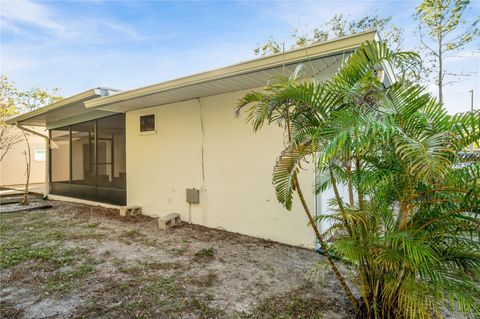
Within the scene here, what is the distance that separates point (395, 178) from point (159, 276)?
264cm

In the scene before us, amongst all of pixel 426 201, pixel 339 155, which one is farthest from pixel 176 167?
pixel 426 201

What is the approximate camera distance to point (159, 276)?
116 inches

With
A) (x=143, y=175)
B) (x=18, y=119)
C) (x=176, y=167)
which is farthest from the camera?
Answer: (x=18, y=119)

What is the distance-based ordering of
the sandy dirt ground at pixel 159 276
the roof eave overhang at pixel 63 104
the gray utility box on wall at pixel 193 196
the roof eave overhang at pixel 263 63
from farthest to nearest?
the roof eave overhang at pixel 63 104
the gray utility box on wall at pixel 193 196
the roof eave overhang at pixel 263 63
the sandy dirt ground at pixel 159 276

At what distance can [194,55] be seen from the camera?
8.70 m

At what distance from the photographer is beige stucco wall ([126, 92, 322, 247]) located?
4.17 metres

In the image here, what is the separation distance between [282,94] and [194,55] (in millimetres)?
7686

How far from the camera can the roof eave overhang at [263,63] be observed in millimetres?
2625

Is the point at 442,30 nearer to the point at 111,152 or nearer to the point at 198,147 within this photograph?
the point at 198,147

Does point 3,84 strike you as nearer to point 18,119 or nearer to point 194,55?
point 18,119

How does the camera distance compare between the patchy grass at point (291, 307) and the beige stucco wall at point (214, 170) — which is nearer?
the patchy grass at point (291, 307)

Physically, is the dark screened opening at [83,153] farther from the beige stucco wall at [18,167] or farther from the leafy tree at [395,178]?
the leafy tree at [395,178]

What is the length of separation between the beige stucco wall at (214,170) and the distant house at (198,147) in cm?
2

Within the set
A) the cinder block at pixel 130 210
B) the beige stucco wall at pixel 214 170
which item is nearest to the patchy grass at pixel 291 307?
the beige stucco wall at pixel 214 170
